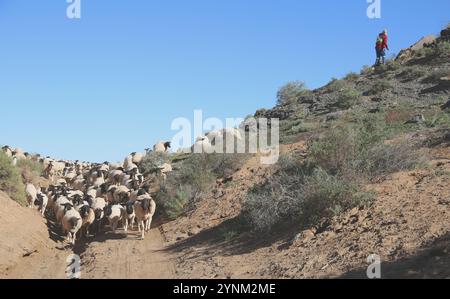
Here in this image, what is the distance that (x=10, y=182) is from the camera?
16375 millimetres

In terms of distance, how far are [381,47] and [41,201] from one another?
68.0 ft

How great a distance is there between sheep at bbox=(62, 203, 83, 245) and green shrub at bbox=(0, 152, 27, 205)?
2.25 meters

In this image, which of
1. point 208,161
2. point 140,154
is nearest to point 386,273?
point 208,161

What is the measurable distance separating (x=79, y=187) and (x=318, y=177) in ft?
48.1

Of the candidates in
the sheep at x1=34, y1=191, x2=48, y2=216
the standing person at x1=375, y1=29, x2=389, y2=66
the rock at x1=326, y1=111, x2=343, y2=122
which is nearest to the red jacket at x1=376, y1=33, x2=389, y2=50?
the standing person at x1=375, y1=29, x2=389, y2=66

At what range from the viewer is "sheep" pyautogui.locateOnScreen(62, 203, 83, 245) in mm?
14852

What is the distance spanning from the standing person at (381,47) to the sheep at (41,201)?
1923 cm

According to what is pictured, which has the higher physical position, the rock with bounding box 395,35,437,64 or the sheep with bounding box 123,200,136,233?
the rock with bounding box 395,35,437,64

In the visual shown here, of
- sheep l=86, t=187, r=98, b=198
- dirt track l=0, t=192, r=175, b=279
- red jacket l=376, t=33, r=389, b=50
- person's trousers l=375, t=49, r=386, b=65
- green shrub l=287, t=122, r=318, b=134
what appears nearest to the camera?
dirt track l=0, t=192, r=175, b=279

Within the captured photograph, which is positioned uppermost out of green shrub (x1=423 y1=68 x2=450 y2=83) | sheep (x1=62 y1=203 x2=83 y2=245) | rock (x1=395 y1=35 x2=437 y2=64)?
rock (x1=395 y1=35 x2=437 y2=64)

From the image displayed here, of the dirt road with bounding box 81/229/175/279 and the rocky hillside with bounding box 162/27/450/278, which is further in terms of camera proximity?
the dirt road with bounding box 81/229/175/279

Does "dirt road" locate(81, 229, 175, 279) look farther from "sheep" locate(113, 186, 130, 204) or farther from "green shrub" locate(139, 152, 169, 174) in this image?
"green shrub" locate(139, 152, 169, 174)

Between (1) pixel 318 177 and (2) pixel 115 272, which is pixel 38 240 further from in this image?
(1) pixel 318 177

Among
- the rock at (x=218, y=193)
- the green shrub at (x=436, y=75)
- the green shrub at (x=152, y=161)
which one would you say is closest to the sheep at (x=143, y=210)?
the rock at (x=218, y=193)
